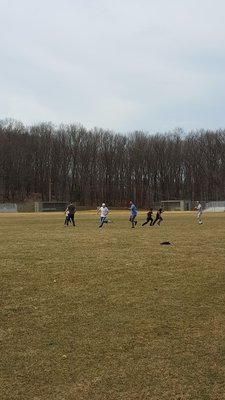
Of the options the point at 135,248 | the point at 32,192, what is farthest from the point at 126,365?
the point at 32,192

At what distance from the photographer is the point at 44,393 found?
546 cm

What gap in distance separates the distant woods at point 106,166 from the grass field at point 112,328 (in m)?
104

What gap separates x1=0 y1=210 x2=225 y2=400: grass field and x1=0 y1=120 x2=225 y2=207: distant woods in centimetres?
10388

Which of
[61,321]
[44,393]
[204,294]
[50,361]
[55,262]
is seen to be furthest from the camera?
[55,262]

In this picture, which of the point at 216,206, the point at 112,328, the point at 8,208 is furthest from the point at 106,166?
the point at 112,328

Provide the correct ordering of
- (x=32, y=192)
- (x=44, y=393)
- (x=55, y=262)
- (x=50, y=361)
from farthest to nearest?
(x=32, y=192)
(x=55, y=262)
(x=50, y=361)
(x=44, y=393)

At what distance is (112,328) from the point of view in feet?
25.7

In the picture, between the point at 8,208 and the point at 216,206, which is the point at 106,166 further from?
the point at 216,206

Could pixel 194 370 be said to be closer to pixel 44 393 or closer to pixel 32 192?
pixel 44 393

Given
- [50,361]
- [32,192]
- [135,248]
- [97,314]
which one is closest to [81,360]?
[50,361]

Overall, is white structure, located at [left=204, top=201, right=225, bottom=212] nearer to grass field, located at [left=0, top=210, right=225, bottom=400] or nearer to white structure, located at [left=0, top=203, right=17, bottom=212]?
white structure, located at [left=0, top=203, right=17, bottom=212]

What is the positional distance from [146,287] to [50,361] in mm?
4431

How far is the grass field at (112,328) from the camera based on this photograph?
5680 mm

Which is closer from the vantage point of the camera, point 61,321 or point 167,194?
point 61,321
